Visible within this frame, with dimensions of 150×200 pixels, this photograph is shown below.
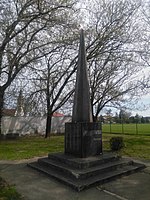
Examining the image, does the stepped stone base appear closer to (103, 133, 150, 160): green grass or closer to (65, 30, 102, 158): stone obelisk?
(65, 30, 102, 158): stone obelisk

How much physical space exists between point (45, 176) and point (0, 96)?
10079mm

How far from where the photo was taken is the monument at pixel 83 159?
5.54 metres

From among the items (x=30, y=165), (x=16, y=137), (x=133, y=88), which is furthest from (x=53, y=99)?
(x=30, y=165)

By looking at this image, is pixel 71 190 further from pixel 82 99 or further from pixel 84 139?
pixel 82 99

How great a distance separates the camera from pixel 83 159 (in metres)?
6.53

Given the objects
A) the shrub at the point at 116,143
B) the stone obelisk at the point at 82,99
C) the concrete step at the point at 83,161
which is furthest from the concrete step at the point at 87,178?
the shrub at the point at 116,143

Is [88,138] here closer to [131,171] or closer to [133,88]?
[131,171]

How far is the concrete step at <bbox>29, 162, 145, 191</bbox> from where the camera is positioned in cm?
509

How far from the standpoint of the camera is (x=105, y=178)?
547cm

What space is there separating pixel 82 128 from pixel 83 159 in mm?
980

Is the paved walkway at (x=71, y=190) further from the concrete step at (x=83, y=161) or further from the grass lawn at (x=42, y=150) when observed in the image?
the grass lawn at (x=42, y=150)

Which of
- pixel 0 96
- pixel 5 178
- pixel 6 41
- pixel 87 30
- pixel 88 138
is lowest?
pixel 5 178

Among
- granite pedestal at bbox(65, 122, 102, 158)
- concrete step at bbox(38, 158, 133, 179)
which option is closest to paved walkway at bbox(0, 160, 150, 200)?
concrete step at bbox(38, 158, 133, 179)

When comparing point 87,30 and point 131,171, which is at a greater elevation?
point 87,30
